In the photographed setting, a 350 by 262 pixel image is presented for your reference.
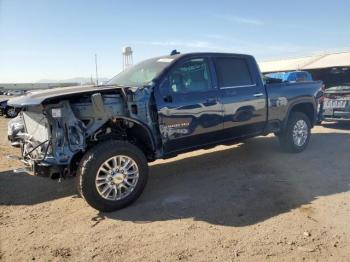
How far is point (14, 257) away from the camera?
3449 mm

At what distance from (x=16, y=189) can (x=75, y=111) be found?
1.95 meters

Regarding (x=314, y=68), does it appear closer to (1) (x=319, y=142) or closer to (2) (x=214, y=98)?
(1) (x=319, y=142)

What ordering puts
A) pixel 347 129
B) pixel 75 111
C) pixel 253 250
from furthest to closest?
1. pixel 347 129
2. pixel 75 111
3. pixel 253 250

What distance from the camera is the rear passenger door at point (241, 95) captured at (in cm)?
574

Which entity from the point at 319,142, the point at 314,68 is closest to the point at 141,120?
the point at 319,142

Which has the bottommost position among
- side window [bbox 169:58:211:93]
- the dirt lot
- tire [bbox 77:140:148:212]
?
the dirt lot

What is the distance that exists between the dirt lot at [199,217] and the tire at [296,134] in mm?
662

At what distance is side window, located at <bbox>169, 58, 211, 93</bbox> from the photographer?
515 cm

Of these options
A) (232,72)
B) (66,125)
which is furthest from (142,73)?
→ (66,125)

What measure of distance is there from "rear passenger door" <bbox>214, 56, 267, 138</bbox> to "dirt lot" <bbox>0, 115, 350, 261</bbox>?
76 centimetres

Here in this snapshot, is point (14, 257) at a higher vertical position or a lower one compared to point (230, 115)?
lower

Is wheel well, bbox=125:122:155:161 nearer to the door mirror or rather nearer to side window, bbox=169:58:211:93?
the door mirror

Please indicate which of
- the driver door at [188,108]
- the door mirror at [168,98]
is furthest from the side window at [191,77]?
the door mirror at [168,98]

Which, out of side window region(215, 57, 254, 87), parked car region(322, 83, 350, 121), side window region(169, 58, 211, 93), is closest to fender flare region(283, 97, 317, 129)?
side window region(215, 57, 254, 87)
